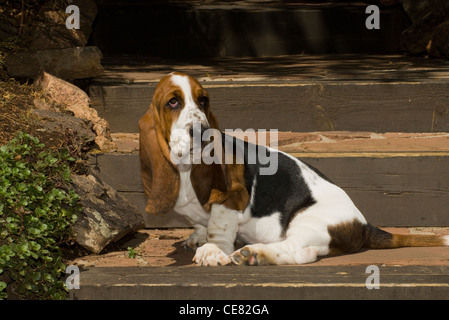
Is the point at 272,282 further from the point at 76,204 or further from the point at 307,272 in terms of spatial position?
the point at 76,204

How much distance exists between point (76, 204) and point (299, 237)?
151 cm

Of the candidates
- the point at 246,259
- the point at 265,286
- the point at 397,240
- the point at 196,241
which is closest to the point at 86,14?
the point at 196,241

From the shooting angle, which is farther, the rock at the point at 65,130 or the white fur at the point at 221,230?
the rock at the point at 65,130

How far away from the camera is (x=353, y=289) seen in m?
4.17

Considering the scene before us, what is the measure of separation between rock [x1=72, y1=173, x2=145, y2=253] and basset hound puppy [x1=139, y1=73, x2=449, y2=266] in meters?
0.64

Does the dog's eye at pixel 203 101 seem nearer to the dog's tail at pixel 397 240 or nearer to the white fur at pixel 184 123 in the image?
the white fur at pixel 184 123

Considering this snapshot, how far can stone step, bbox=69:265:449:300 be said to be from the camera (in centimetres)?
418

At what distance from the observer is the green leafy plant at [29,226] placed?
4477 millimetres

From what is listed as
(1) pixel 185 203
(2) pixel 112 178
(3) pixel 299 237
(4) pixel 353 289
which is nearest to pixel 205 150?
(1) pixel 185 203

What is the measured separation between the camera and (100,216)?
5.30 m

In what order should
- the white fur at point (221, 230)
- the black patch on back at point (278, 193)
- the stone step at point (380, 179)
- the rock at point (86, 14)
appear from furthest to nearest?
the rock at point (86, 14) → the stone step at point (380, 179) → the black patch on back at point (278, 193) → the white fur at point (221, 230)

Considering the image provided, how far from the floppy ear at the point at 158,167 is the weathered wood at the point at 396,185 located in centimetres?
152

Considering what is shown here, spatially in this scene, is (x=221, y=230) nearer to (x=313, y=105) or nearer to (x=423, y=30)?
(x=313, y=105)

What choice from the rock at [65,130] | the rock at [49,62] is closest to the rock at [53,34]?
the rock at [49,62]
